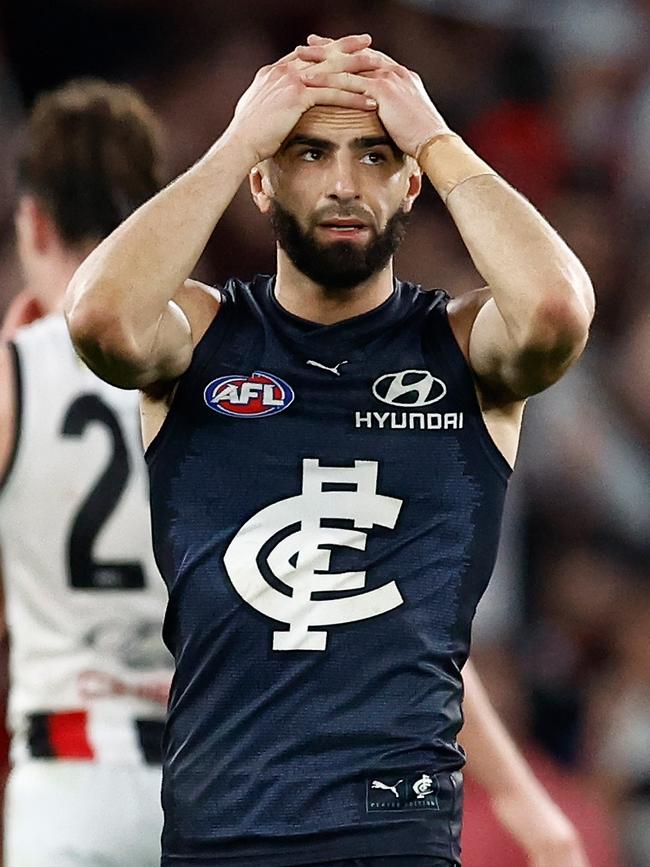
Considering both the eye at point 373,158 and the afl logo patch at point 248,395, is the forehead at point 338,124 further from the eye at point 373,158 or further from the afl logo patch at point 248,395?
the afl logo patch at point 248,395

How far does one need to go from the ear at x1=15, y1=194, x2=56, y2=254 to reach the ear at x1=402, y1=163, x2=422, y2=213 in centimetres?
139

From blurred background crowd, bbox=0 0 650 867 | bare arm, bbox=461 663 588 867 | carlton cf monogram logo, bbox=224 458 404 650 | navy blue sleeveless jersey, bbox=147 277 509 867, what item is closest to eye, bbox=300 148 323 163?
navy blue sleeveless jersey, bbox=147 277 509 867

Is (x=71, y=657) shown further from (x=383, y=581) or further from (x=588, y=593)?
(x=588, y=593)

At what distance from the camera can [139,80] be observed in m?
8.88

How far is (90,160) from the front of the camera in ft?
15.1

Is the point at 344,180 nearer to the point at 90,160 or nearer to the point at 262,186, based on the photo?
the point at 262,186

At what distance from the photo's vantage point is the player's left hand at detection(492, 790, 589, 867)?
12.4 feet

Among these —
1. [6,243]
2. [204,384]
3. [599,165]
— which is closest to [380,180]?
[204,384]

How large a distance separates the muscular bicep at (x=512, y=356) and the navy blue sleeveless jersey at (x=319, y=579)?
0.16 ft

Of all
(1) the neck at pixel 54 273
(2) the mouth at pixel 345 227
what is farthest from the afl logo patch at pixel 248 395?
(1) the neck at pixel 54 273

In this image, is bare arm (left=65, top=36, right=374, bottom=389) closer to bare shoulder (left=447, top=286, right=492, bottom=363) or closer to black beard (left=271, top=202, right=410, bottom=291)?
black beard (left=271, top=202, right=410, bottom=291)

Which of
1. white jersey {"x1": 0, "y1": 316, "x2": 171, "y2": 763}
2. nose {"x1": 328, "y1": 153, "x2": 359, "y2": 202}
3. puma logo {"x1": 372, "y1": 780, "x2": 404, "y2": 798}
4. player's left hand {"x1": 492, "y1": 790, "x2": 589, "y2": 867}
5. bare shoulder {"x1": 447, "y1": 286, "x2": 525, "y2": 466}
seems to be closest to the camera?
puma logo {"x1": 372, "y1": 780, "x2": 404, "y2": 798}

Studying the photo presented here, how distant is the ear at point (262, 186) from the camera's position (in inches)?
134

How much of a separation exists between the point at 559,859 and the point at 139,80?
19.4 feet
